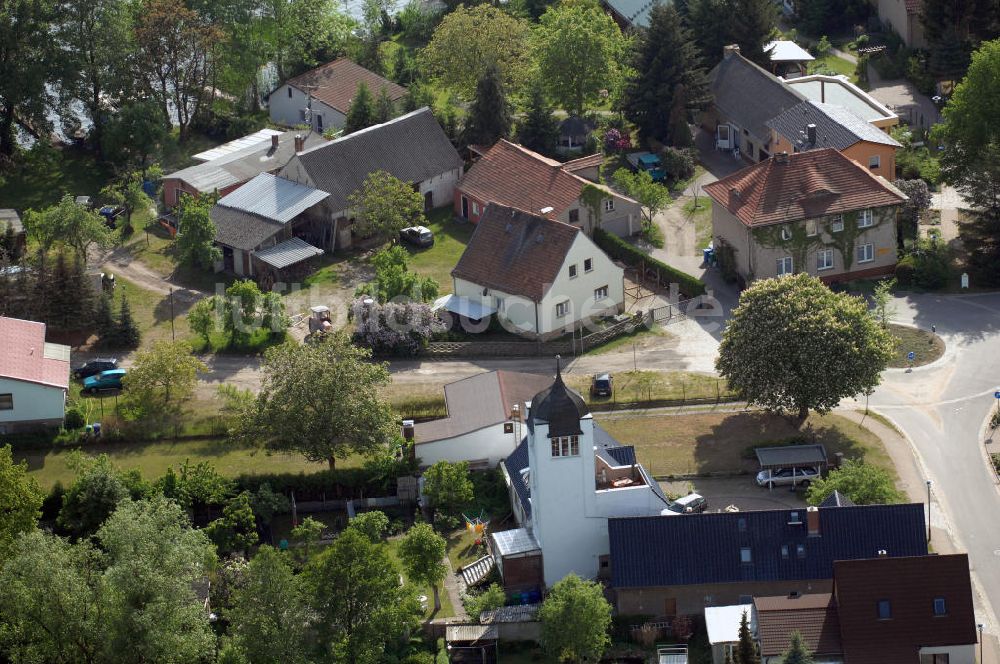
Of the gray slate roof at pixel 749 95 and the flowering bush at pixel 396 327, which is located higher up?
the gray slate roof at pixel 749 95

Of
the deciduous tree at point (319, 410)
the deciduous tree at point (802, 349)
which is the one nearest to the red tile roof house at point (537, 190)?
the deciduous tree at point (802, 349)

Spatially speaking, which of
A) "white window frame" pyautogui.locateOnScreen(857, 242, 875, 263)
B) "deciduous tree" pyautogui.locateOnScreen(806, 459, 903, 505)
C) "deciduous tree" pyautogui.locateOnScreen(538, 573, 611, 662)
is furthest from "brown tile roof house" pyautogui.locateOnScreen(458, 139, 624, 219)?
"deciduous tree" pyautogui.locateOnScreen(538, 573, 611, 662)

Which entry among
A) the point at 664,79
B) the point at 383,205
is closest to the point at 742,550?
the point at 383,205

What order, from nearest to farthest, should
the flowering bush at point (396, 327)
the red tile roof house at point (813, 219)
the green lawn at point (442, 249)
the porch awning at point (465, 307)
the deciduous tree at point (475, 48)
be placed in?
the flowering bush at point (396, 327) → the porch awning at point (465, 307) → the red tile roof house at point (813, 219) → the green lawn at point (442, 249) → the deciduous tree at point (475, 48)

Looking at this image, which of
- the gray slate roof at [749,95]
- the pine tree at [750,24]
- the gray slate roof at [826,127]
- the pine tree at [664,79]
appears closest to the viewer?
the gray slate roof at [826,127]

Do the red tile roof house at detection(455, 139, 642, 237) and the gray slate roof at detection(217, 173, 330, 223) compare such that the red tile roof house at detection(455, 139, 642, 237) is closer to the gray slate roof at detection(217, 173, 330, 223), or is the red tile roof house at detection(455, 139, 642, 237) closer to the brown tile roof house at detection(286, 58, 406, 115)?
the gray slate roof at detection(217, 173, 330, 223)

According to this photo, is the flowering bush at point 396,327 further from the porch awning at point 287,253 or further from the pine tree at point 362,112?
the pine tree at point 362,112

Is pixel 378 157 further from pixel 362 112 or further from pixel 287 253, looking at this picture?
pixel 287 253

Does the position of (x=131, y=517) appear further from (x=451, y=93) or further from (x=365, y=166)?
(x=451, y=93)
